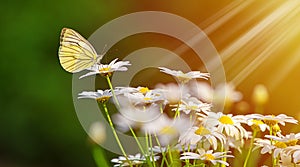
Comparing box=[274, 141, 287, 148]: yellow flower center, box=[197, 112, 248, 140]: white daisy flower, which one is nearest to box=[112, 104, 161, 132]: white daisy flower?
box=[197, 112, 248, 140]: white daisy flower

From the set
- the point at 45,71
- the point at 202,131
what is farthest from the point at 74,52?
the point at 45,71

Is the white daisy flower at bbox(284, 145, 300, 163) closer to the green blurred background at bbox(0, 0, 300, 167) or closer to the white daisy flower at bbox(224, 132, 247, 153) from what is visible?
the white daisy flower at bbox(224, 132, 247, 153)

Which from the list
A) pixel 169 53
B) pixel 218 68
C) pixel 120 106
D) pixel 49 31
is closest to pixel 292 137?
pixel 120 106

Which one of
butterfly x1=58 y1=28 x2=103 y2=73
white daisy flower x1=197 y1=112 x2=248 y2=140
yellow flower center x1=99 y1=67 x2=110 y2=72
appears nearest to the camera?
white daisy flower x1=197 y1=112 x2=248 y2=140

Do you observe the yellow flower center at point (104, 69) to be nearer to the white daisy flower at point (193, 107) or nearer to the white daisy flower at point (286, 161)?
the white daisy flower at point (193, 107)

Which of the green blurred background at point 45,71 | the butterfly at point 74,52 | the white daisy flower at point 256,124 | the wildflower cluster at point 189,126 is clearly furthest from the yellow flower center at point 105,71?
the green blurred background at point 45,71
